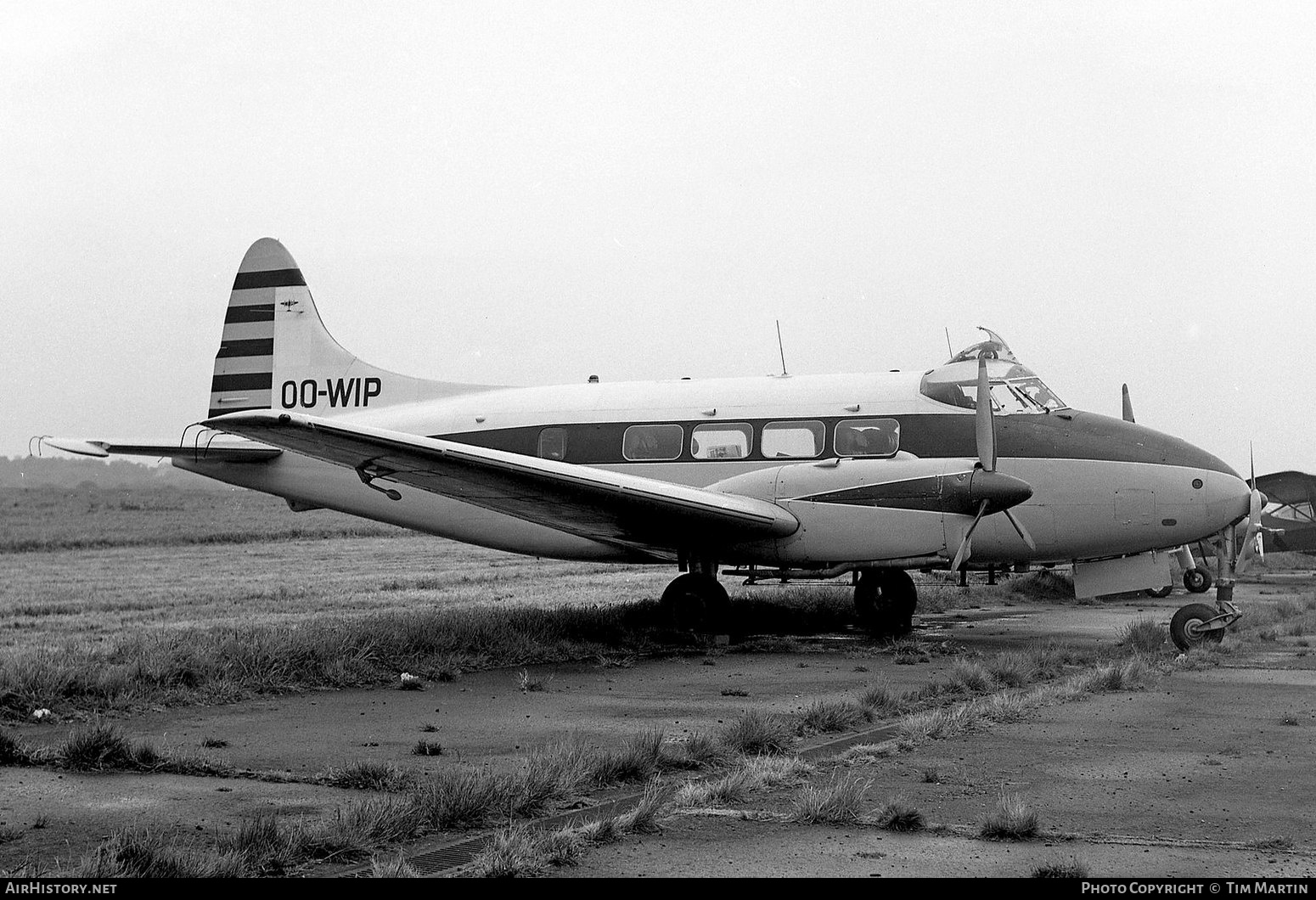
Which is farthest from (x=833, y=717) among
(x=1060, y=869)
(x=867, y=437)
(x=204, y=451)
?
(x=204, y=451)

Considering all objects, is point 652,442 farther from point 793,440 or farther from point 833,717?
point 833,717

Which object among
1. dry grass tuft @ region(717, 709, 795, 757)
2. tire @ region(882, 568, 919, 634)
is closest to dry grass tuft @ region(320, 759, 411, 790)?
dry grass tuft @ region(717, 709, 795, 757)

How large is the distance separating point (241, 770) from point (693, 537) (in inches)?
309

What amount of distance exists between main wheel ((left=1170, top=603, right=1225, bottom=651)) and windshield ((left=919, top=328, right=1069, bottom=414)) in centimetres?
284

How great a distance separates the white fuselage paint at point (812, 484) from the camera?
13.7 metres

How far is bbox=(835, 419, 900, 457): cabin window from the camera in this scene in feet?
47.6

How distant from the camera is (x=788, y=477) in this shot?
14.0m

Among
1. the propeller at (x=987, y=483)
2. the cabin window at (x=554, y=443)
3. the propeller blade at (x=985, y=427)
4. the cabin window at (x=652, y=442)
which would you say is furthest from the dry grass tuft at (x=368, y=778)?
the cabin window at (x=554, y=443)

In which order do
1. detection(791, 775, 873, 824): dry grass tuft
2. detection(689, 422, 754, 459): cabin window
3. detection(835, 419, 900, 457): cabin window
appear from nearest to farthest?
detection(791, 775, 873, 824): dry grass tuft → detection(835, 419, 900, 457): cabin window → detection(689, 422, 754, 459): cabin window

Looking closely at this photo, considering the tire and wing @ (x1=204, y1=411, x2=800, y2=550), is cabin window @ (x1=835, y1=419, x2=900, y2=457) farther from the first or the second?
the tire

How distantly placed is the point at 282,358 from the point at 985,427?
10.2 meters

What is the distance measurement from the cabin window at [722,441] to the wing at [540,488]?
984 millimetres
